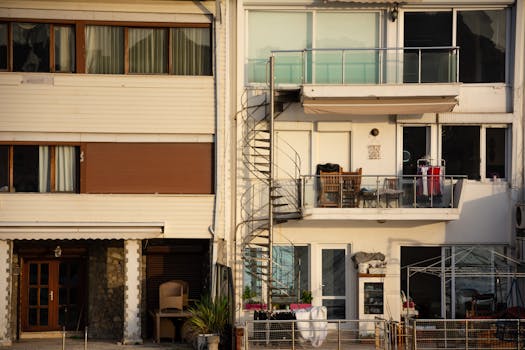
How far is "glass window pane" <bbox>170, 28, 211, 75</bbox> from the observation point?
3206 centimetres

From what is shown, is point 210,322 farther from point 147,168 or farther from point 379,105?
point 379,105

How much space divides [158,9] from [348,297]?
947 cm

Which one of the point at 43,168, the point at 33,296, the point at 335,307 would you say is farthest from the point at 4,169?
the point at 335,307

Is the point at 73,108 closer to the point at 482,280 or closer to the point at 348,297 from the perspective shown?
the point at 348,297

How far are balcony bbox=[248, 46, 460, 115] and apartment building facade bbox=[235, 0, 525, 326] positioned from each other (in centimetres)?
5

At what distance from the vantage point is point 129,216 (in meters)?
31.5

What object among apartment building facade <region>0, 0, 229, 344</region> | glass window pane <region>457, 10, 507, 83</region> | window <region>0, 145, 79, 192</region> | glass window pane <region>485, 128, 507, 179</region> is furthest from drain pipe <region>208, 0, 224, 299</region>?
glass window pane <region>485, 128, 507, 179</region>

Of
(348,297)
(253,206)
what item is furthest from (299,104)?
(348,297)

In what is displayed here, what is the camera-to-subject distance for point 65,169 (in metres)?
31.8

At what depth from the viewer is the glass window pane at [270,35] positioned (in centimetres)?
3228

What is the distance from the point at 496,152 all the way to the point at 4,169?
13.6 metres

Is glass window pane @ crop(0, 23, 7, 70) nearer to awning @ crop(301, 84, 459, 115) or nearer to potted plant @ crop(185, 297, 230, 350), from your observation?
awning @ crop(301, 84, 459, 115)

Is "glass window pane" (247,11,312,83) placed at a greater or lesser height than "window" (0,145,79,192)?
greater

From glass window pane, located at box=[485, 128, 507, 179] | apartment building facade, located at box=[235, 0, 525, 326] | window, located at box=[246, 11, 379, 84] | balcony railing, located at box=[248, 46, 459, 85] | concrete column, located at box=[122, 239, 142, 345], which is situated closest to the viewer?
concrete column, located at box=[122, 239, 142, 345]
